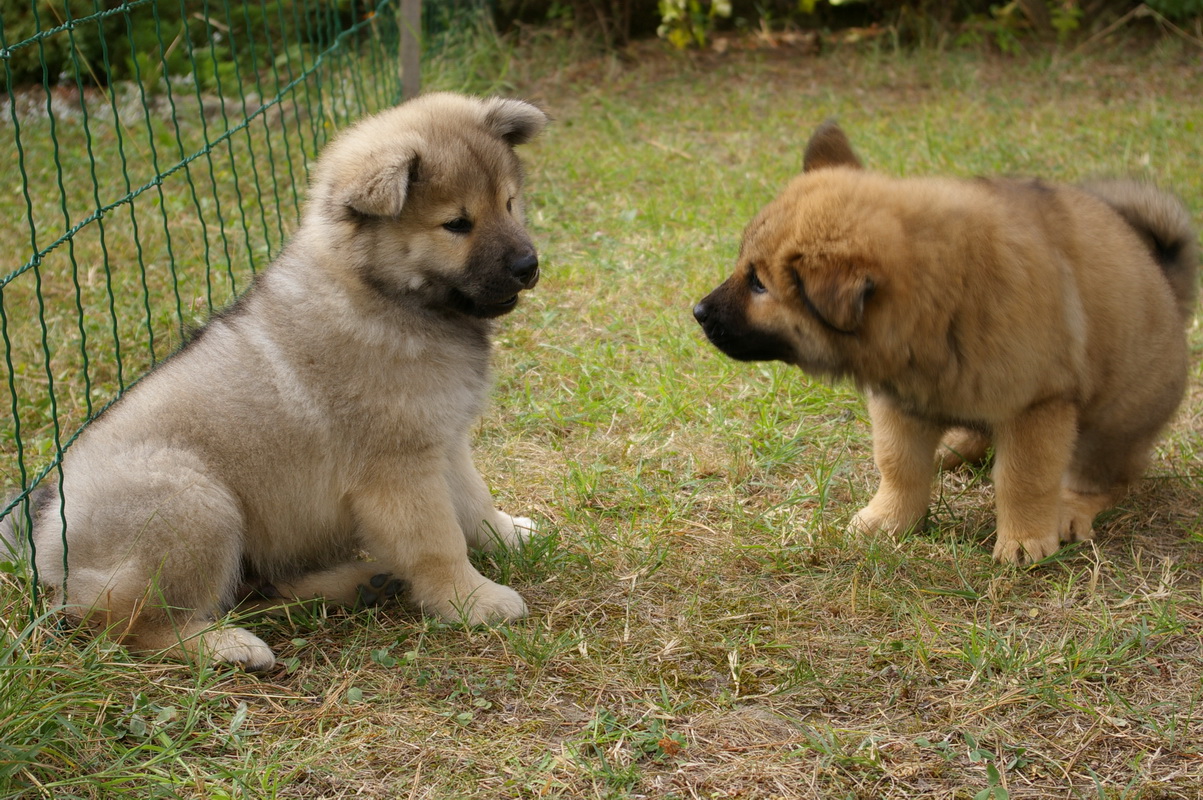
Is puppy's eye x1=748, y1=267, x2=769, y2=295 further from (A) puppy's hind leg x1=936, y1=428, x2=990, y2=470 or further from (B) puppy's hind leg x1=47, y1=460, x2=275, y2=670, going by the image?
(B) puppy's hind leg x1=47, y1=460, x2=275, y2=670

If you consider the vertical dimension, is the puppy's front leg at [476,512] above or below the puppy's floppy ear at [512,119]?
below

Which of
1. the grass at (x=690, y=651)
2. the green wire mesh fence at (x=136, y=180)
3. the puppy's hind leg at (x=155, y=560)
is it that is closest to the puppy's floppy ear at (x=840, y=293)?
the grass at (x=690, y=651)

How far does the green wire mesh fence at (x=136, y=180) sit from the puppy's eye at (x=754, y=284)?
1.85 meters

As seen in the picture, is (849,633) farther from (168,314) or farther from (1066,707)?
(168,314)

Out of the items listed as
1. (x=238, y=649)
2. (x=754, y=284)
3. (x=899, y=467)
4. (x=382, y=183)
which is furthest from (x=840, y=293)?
(x=238, y=649)

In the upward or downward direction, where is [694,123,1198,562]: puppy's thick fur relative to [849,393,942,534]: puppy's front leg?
upward

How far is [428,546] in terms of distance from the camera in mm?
3010

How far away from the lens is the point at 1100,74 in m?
8.85

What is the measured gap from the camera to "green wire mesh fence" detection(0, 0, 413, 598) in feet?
13.2

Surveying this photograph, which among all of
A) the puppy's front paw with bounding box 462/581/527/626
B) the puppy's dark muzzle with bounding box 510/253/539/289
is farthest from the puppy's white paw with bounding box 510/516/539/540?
the puppy's dark muzzle with bounding box 510/253/539/289

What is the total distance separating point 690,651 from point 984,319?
4.01 ft

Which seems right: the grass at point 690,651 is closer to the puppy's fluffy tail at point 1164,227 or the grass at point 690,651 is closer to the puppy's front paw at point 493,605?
the puppy's front paw at point 493,605

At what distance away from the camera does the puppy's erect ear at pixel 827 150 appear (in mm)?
3488

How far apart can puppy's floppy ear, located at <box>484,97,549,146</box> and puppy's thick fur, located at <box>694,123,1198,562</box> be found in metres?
0.74
